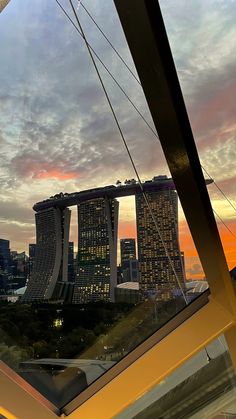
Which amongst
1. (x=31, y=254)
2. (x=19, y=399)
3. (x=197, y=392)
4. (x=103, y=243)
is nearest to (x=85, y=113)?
(x=103, y=243)

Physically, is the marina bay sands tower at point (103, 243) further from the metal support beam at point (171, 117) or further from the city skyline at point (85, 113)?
the metal support beam at point (171, 117)

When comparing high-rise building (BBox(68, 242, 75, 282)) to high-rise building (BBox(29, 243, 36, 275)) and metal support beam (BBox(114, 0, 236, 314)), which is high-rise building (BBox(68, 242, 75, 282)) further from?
metal support beam (BBox(114, 0, 236, 314))

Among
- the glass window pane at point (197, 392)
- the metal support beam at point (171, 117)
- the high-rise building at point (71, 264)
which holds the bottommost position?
the glass window pane at point (197, 392)

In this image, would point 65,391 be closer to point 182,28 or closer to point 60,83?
point 60,83

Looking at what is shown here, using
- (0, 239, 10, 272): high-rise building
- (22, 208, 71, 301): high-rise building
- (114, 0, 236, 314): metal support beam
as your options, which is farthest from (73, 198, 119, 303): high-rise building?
(114, 0, 236, 314): metal support beam

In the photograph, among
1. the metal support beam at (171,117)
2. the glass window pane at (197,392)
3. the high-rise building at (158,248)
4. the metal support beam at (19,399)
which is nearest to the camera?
the metal support beam at (171,117)

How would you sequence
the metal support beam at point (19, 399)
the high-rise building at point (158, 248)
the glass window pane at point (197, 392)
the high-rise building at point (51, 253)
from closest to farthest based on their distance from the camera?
1. the metal support beam at point (19, 399)
2. the high-rise building at point (51, 253)
3. the high-rise building at point (158, 248)
4. the glass window pane at point (197, 392)

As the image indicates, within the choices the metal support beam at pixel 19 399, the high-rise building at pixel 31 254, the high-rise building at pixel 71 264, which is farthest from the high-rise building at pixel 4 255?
the metal support beam at pixel 19 399
